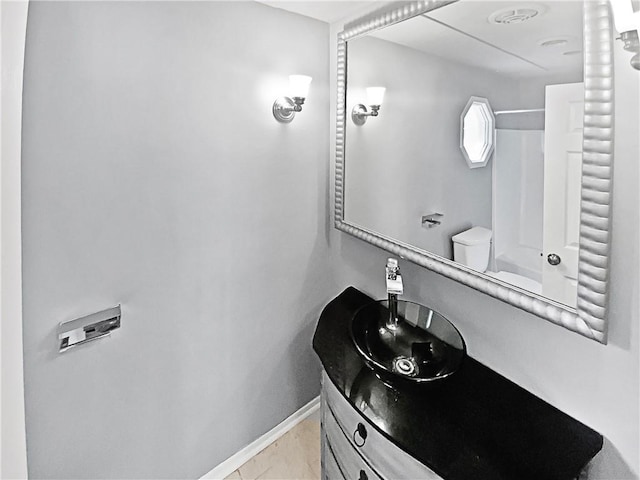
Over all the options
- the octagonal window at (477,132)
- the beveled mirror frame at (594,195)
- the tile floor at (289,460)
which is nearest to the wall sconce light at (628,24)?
the beveled mirror frame at (594,195)

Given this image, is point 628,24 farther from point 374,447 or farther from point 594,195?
point 374,447

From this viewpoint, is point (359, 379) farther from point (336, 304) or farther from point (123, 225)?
point (123, 225)

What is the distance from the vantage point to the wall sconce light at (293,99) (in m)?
1.77

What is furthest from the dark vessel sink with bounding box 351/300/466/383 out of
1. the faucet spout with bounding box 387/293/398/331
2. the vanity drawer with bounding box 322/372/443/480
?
the vanity drawer with bounding box 322/372/443/480

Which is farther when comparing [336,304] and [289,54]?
[336,304]

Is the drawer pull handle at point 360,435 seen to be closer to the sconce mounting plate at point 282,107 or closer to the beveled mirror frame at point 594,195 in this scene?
the beveled mirror frame at point 594,195

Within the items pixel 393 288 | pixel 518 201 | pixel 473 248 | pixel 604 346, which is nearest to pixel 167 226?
pixel 393 288

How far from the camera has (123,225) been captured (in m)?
1.42

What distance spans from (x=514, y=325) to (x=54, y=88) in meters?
1.61

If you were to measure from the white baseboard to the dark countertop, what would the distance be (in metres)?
0.83

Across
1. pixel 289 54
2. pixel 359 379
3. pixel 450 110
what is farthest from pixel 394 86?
pixel 359 379

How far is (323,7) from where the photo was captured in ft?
5.85

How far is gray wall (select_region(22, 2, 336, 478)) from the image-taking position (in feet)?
4.11

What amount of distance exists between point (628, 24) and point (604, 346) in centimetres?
79
